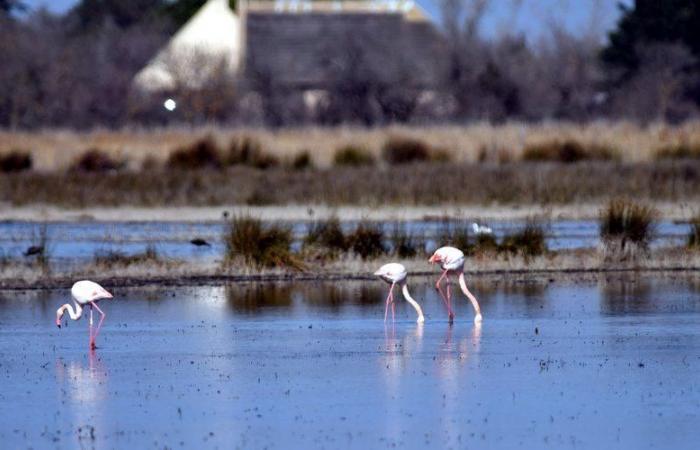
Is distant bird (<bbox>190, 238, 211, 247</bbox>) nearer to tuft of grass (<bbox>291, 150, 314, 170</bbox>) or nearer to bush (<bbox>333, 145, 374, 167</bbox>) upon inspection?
tuft of grass (<bbox>291, 150, 314, 170</bbox>)

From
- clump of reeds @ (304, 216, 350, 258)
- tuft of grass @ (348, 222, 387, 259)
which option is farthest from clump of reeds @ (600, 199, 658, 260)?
clump of reeds @ (304, 216, 350, 258)

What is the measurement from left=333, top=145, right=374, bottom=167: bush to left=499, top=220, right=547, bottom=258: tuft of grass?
1651 centimetres

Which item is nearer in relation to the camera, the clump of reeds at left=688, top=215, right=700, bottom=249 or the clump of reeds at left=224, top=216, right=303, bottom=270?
the clump of reeds at left=224, top=216, right=303, bottom=270

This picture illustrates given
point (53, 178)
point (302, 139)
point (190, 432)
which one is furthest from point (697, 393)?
point (302, 139)

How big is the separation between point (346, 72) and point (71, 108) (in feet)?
33.0

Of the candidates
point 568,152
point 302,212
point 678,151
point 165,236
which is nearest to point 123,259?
point 165,236

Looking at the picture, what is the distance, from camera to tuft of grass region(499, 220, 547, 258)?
894 inches

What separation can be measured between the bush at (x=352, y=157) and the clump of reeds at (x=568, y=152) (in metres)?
3.70

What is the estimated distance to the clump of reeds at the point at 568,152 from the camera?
39.4 meters

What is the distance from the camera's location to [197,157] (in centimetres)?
3941

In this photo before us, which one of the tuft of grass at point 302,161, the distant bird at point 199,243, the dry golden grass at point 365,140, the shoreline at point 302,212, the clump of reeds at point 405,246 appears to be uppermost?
the dry golden grass at point 365,140

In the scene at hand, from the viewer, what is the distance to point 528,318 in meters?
17.3

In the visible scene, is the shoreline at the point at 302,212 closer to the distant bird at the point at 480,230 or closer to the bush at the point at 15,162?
the bush at the point at 15,162

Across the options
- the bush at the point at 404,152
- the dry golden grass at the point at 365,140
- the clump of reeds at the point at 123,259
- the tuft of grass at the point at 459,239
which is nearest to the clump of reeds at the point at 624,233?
the tuft of grass at the point at 459,239
